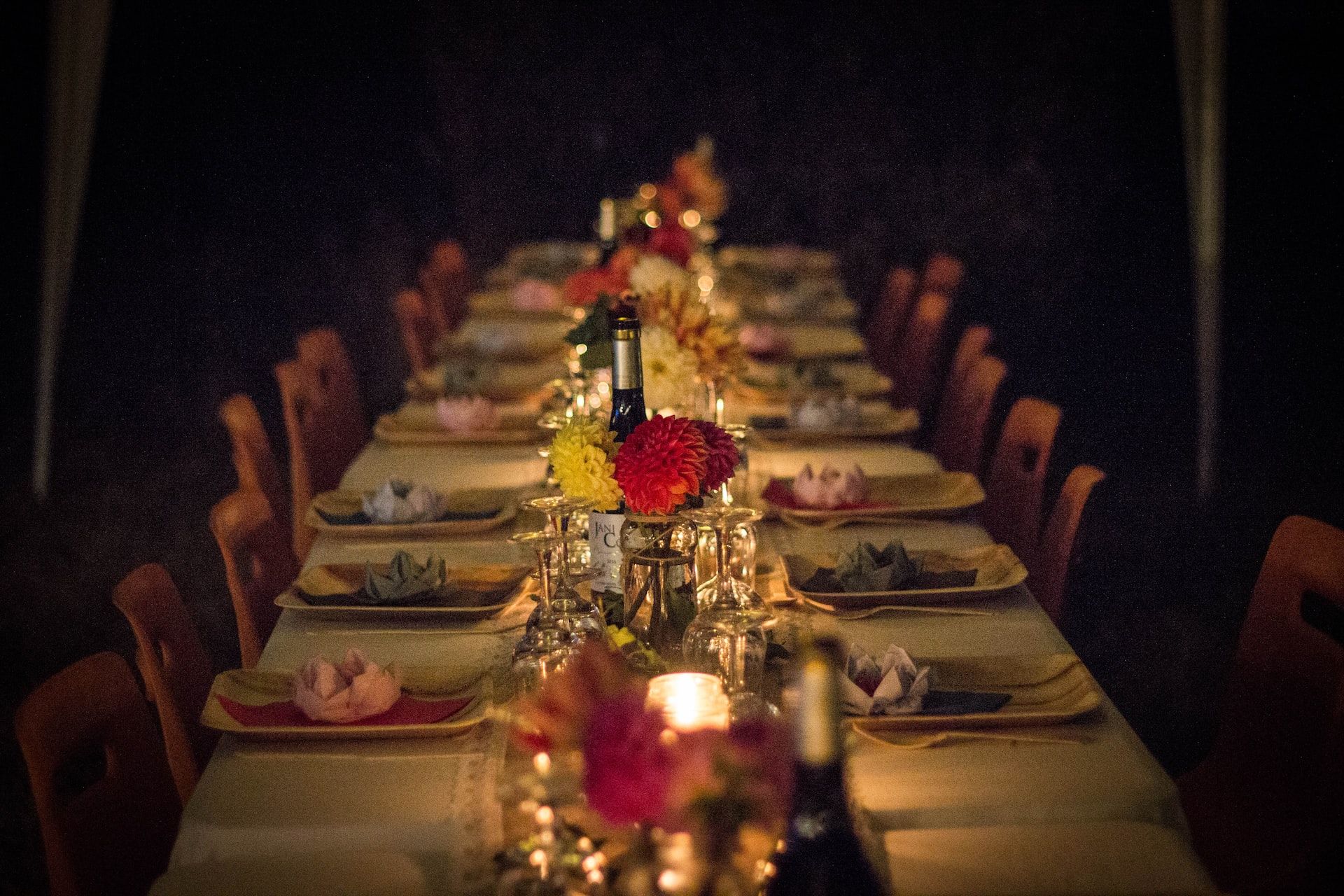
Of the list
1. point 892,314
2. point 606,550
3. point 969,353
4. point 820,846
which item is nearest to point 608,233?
point 969,353

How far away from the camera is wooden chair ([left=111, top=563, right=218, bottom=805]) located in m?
2.26

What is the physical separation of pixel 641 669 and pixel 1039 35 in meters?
8.35

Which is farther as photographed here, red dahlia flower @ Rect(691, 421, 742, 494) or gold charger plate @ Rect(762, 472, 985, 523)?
gold charger plate @ Rect(762, 472, 985, 523)

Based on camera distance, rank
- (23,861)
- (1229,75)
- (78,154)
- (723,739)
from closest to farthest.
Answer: (723,739) < (23,861) < (78,154) < (1229,75)

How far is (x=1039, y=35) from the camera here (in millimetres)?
9328

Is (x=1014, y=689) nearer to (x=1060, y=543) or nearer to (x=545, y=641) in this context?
(x=545, y=641)

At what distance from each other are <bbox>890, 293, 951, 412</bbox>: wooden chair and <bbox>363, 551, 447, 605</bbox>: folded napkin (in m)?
3.26

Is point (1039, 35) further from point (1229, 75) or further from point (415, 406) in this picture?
point (415, 406)

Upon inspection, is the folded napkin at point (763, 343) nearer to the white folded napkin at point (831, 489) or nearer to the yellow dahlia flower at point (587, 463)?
the white folded napkin at point (831, 489)

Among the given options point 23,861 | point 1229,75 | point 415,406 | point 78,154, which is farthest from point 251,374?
point 1229,75

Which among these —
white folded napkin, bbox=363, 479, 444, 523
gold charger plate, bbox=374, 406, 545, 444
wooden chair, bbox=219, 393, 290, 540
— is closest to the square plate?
gold charger plate, bbox=374, 406, 545, 444

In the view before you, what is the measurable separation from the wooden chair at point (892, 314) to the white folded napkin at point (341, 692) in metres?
4.57

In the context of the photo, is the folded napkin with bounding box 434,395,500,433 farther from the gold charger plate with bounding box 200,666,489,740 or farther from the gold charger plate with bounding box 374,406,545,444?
the gold charger plate with bounding box 200,666,489,740

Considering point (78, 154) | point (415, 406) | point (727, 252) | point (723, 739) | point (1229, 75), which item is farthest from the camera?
point (727, 252)
